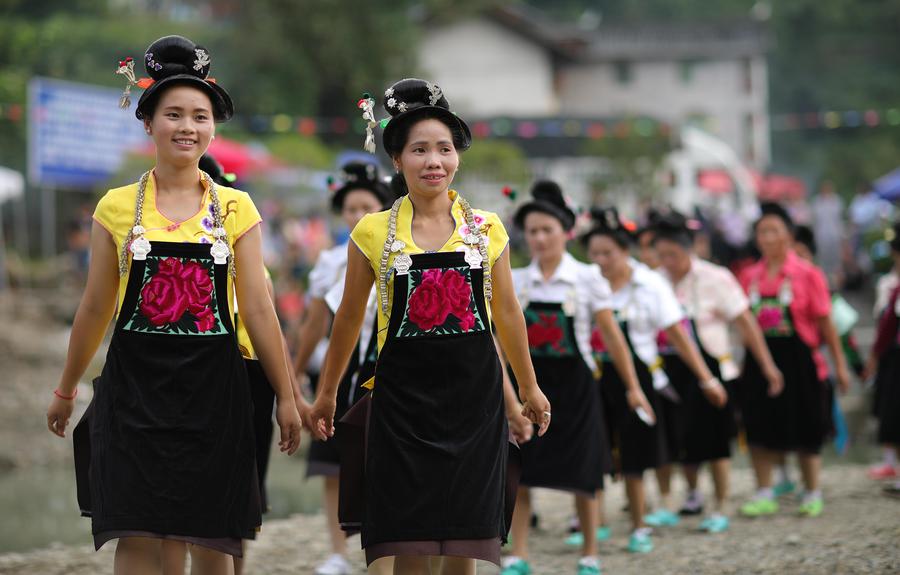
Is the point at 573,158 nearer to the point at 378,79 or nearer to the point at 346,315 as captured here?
the point at 378,79

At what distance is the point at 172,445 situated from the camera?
469cm

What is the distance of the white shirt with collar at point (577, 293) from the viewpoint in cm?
737

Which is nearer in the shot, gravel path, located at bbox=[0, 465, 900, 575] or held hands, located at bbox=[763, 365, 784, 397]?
gravel path, located at bbox=[0, 465, 900, 575]

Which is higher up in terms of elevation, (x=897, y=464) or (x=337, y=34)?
(x=337, y=34)

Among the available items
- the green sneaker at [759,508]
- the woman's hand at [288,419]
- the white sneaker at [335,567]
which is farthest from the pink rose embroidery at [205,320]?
the green sneaker at [759,508]

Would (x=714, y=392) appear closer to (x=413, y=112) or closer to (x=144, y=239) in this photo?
(x=413, y=112)

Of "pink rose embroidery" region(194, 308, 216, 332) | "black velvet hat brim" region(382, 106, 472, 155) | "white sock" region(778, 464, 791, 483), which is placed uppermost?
"black velvet hat brim" region(382, 106, 472, 155)

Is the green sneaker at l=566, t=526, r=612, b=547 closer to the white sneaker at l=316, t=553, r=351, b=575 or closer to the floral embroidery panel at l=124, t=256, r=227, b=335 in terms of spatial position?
the white sneaker at l=316, t=553, r=351, b=575

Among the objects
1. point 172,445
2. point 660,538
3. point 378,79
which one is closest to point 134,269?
point 172,445

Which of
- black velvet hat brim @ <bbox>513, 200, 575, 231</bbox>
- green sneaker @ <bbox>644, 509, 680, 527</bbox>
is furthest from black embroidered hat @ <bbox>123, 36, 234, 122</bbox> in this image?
green sneaker @ <bbox>644, 509, 680, 527</bbox>

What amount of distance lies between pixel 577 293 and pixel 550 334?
10.9 inches

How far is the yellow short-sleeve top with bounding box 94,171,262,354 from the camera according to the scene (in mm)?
4750

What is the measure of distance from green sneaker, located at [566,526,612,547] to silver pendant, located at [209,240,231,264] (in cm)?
419

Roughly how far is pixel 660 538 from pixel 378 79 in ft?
94.2
